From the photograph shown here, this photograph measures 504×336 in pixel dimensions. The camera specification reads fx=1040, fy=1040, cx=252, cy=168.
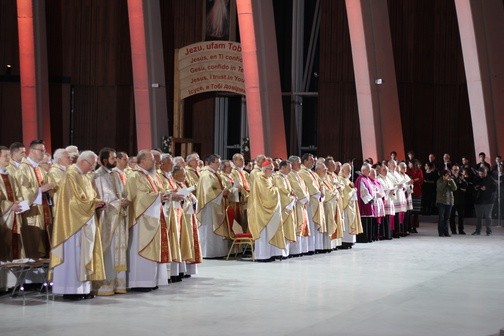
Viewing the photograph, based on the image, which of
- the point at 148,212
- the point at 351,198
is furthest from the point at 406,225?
the point at 148,212

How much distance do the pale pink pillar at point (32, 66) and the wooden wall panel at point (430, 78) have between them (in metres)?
11.8

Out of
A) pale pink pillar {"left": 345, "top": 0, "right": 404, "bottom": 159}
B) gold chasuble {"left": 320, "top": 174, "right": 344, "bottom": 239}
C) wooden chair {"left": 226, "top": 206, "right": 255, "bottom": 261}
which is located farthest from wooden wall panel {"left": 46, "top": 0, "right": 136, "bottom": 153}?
wooden chair {"left": 226, "top": 206, "right": 255, "bottom": 261}

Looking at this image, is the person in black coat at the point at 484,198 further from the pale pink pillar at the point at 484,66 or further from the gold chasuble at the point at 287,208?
the gold chasuble at the point at 287,208

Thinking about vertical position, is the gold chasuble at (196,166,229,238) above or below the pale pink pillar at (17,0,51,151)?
below

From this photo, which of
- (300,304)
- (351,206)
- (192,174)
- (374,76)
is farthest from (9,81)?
(300,304)

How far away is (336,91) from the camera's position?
105 ft

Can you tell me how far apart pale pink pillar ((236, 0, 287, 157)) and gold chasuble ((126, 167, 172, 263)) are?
34.8 ft

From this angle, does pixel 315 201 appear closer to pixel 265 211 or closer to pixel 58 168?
pixel 265 211

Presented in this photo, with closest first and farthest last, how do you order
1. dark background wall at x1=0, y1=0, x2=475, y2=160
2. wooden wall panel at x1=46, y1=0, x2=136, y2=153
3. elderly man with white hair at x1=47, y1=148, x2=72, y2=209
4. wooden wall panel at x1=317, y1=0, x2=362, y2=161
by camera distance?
elderly man with white hair at x1=47, y1=148, x2=72, y2=209
dark background wall at x1=0, y1=0, x2=475, y2=160
wooden wall panel at x1=46, y1=0, x2=136, y2=153
wooden wall panel at x1=317, y1=0, x2=362, y2=161

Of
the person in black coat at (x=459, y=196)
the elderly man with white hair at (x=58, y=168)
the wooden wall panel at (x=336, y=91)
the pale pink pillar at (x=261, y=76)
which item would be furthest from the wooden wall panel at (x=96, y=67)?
the elderly man with white hair at (x=58, y=168)

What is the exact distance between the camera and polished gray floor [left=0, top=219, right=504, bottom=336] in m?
10.6

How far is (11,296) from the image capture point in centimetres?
1266

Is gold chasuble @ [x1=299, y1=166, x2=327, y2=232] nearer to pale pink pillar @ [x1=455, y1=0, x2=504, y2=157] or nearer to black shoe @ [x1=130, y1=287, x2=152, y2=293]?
black shoe @ [x1=130, y1=287, x2=152, y2=293]

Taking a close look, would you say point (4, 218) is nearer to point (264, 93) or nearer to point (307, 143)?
point (264, 93)
